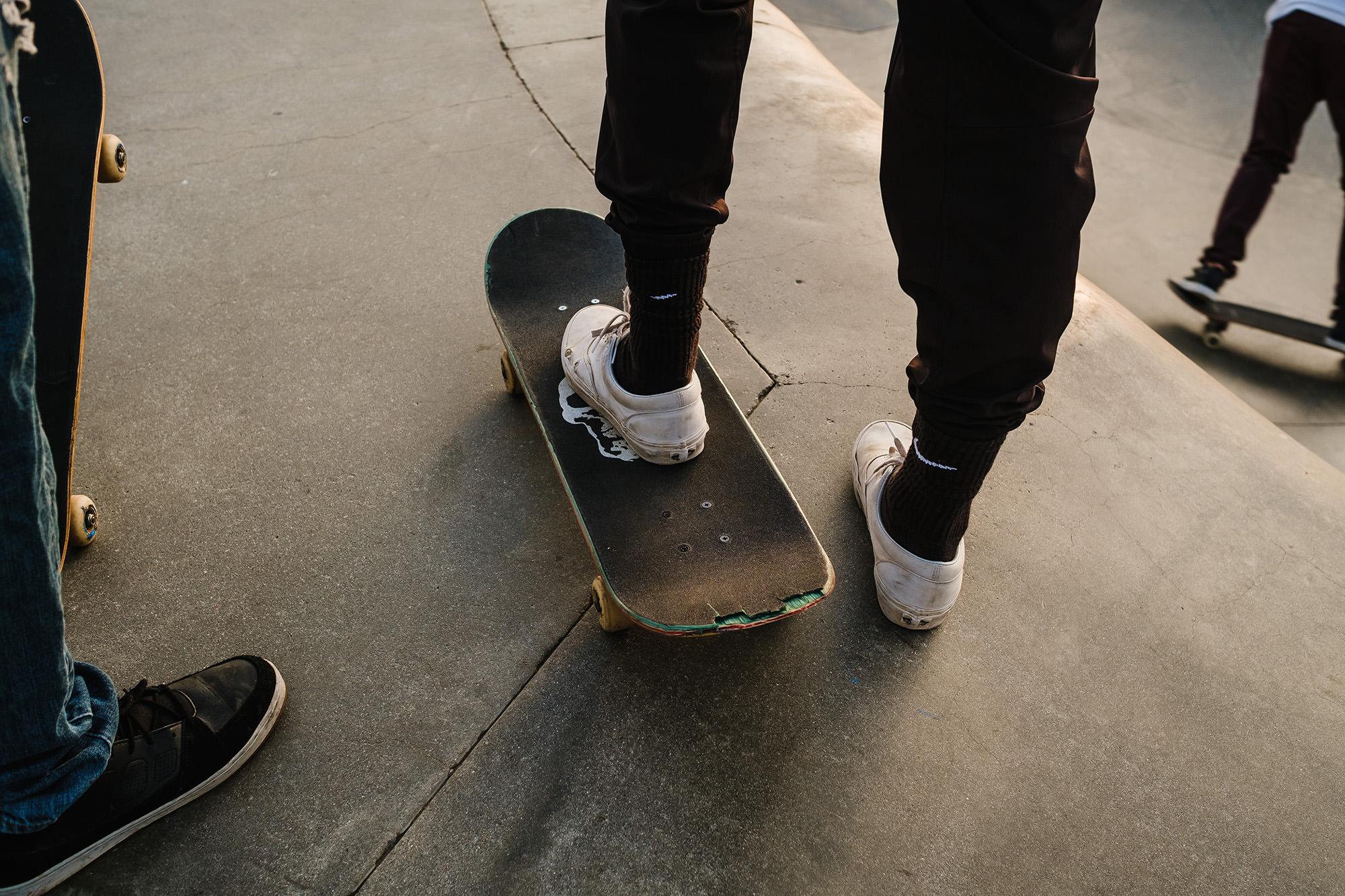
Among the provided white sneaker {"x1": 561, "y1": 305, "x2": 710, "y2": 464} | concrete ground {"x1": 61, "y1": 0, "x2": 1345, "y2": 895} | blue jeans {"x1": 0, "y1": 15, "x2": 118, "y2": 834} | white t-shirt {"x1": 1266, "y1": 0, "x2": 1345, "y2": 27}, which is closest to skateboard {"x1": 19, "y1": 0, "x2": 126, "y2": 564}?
concrete ground {"x1": 61, "y1": 0, "x2": 1345, "y2": 895}

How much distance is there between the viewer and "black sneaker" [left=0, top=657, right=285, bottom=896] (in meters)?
0.99

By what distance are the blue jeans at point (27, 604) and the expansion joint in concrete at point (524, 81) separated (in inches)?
78.0

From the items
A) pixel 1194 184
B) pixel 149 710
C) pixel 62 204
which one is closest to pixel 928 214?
pixel 149 710

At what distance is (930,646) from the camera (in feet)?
4.58

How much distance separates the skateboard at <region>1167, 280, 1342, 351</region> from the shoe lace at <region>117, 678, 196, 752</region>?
3.42 metres

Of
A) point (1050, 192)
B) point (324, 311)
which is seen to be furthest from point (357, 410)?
point (1050, 192)

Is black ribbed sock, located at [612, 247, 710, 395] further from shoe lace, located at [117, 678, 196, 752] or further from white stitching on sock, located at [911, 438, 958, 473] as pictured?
shoe lace, located at [117, 678, 196, 752]

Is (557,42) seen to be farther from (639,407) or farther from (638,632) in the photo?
(638,632)

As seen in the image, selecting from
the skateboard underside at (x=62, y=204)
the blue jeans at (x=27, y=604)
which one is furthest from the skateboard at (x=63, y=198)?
the blue jeans at (x=27, y=604)

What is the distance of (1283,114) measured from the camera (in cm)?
277

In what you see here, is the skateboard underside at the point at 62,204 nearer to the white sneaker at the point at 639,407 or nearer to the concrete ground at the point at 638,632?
the concrete ground at the point at 638,632

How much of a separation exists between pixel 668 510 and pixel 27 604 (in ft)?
2.96

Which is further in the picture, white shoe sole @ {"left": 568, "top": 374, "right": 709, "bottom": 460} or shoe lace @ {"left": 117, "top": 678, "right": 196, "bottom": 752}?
white shoe sole @ {"left": 568, "top": 374, "right": 709, "bottom": 460}

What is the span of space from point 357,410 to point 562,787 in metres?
1.00
